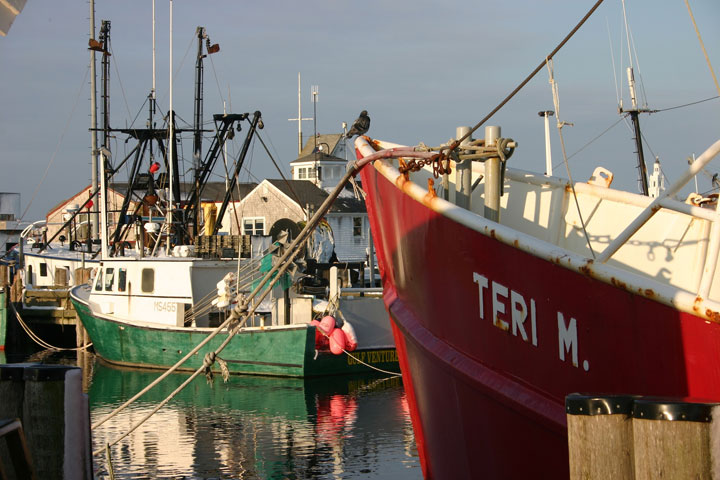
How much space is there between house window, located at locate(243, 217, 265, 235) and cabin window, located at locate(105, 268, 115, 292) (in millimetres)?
24118

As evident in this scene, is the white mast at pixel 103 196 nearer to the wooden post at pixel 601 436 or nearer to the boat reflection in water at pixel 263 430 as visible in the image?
the boat reflection in water at pixel 263 430

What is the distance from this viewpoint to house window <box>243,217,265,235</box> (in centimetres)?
4638

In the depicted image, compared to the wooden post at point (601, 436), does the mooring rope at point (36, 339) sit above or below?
below

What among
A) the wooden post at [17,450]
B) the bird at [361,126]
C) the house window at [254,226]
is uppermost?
the house window at [254,226]

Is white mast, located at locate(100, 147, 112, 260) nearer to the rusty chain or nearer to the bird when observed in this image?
the bird

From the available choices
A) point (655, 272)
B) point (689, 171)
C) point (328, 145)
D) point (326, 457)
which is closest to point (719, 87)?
point (689, 171)

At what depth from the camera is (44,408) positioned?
5293 mm

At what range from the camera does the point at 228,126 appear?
2542 cm

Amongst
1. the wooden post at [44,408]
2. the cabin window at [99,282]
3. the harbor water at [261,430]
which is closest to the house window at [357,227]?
the cabin window at [99,282]

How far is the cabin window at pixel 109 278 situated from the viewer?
22.0 m

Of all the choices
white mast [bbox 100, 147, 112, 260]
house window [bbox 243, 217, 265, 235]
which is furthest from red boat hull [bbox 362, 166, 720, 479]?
house window [bbox 243, 217, 265, 235]

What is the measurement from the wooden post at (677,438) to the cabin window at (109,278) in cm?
1957

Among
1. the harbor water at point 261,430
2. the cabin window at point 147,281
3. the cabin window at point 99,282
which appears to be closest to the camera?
the harbor water at point 261,430

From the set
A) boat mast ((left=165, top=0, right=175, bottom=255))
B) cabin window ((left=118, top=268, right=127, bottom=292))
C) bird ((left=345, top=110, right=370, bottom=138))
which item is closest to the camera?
bird ((left=345, top=110, right=370, bottom=138))
